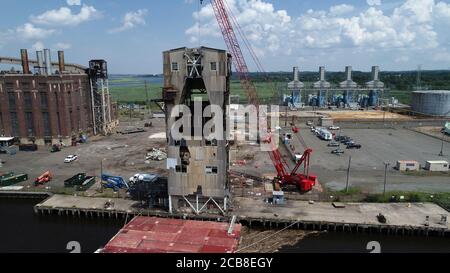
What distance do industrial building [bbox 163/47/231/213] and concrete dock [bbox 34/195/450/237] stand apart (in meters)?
2.26

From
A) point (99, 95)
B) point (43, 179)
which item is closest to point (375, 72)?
point (99, 95)

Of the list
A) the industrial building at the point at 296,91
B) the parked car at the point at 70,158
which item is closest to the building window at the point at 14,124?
the parked car at the point at 70,158

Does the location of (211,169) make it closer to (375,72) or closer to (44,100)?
(44,100)

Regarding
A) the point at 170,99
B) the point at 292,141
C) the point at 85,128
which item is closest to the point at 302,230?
the point at 170,99

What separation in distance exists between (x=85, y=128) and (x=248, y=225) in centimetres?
6009

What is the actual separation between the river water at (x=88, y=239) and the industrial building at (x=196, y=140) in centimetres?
869

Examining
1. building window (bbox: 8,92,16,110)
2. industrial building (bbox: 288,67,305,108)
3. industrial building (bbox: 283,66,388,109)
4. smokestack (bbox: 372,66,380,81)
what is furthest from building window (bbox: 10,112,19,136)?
smokestack (bbox: 372,66,380,81)

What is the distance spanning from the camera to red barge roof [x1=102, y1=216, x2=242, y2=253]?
1197 inches

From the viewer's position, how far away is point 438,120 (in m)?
99.6

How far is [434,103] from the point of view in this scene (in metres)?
116

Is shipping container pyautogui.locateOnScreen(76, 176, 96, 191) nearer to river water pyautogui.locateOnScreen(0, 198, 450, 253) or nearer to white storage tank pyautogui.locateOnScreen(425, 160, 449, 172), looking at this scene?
river water pyautogui.locateOnScreen(0, 198, 450, 253)

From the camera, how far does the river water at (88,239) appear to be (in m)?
33.9
